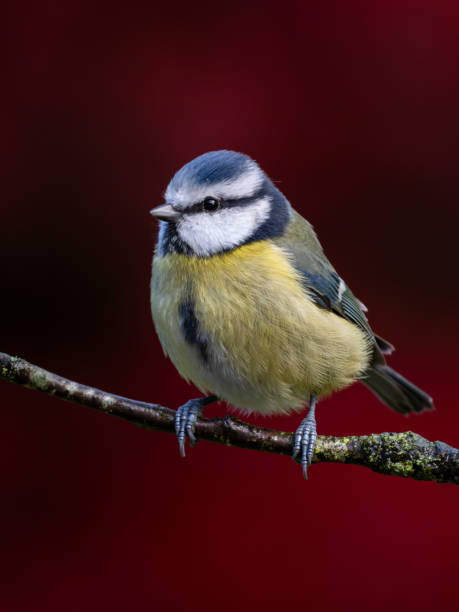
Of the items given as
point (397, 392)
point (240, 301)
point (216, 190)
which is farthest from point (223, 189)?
point (397, 392)

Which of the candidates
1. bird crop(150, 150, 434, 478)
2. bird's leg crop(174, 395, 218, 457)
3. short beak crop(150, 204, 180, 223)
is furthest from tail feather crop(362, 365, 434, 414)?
short beak crop(150, 204, 180, 223)

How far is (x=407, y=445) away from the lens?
2.43ft

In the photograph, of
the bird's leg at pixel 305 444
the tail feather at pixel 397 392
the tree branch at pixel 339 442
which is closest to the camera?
the tree branch at pixel 339 442

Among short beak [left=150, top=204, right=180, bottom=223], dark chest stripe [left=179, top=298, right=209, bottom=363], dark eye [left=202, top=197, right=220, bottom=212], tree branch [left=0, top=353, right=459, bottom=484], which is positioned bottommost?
tree branch [left=0, top=353, right=459, bottom=484]

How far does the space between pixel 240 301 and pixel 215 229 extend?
10 cm

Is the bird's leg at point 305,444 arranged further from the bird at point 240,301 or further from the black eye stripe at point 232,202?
the black eye stripe at point 232,202

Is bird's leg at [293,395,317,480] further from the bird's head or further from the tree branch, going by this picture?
the bird's head

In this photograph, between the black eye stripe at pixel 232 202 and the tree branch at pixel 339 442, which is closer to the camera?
the tree branch at pixel 339 442

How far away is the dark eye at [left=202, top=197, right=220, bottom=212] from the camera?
0.90 metres

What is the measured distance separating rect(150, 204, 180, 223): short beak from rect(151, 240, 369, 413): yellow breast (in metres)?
0.06

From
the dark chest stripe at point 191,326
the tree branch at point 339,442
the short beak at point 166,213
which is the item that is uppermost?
the short beak at point 166,213

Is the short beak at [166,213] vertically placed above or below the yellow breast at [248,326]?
above

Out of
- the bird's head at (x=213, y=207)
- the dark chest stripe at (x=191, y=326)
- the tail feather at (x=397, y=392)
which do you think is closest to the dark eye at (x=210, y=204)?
the bird's head at (x=213, y=207)

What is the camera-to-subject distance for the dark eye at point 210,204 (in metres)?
0.90
